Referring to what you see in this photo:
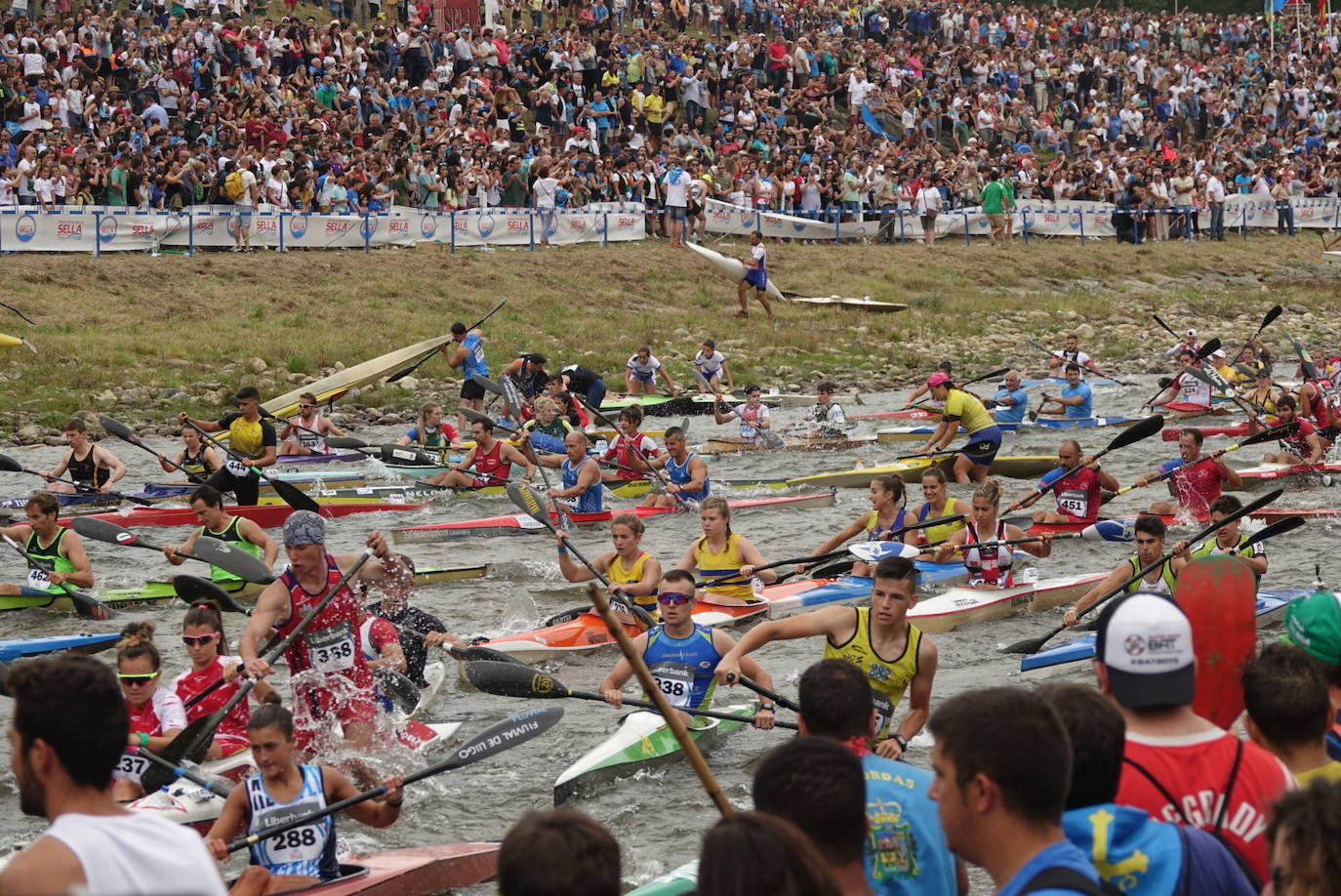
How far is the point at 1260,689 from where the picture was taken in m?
4.04

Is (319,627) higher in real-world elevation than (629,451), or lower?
higher

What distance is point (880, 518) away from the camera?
11758 millimetres

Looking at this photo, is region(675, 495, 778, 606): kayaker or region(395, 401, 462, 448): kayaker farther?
region(395, 401, 462, 448): kayaker

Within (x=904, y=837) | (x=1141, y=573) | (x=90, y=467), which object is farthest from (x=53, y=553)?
(x=904, y=837)

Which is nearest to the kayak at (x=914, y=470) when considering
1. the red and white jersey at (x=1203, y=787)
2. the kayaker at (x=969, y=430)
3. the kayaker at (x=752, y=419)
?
the kayaker at (x=969, y=430)

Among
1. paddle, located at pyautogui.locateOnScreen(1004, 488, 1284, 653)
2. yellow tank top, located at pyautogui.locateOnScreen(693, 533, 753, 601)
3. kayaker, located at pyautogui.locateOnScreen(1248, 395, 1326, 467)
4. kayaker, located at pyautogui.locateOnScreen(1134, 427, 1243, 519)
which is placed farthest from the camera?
kayaker, located at pyautogui.locateOnScreen(1248, 395, 1326, 467)

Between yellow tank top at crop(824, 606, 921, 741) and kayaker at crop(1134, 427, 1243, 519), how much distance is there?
733cm

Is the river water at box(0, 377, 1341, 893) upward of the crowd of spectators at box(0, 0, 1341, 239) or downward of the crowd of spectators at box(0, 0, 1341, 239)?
downward

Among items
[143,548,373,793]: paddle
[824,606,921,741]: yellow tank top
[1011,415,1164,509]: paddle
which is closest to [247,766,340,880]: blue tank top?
[143,548,373,793]: paddle

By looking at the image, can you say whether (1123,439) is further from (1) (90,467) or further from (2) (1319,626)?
(1) (90,467)

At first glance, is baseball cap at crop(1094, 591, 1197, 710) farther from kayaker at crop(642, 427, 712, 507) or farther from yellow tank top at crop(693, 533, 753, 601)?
kayaker at crop(642, 427, 712, 507)

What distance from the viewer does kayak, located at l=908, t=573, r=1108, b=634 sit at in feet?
36.6

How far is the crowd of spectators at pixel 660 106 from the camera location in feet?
77.6

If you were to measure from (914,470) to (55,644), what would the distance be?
31.7 ft
